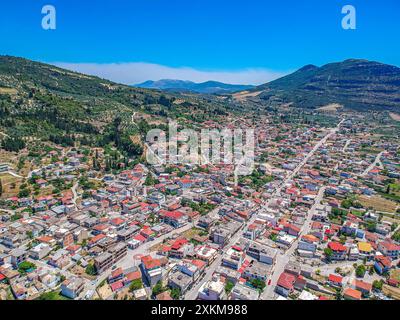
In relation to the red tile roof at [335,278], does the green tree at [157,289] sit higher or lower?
higher

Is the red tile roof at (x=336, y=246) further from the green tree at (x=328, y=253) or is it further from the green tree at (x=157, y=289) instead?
the green tree at (x=157, y=289)

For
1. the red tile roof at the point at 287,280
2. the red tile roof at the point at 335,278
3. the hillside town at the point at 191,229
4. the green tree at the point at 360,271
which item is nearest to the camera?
the red tile roof at the point at 287,280

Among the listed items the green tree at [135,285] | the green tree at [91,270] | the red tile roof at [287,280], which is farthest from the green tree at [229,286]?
the green tree at [91,270]

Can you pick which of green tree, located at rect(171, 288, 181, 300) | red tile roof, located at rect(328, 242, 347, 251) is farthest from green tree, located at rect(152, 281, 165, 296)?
red tile roof, located at rect(328, 242, 347, 251)

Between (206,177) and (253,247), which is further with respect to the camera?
(206,177)

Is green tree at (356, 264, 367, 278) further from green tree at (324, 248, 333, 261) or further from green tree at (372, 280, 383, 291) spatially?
green tree at (324, 248, 333, 261)

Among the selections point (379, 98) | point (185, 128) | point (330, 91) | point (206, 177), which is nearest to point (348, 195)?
point (206, 177)

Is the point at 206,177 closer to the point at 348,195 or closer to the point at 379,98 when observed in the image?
the point at 348,195

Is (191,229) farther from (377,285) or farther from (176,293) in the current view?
(377,285)
